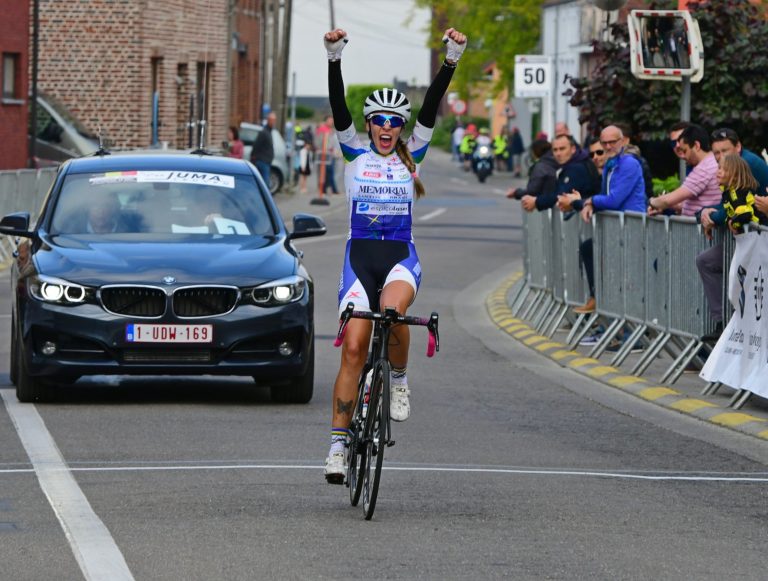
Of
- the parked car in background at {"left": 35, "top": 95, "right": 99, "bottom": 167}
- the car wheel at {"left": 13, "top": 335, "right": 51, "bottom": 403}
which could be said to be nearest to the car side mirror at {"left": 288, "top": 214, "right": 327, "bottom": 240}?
the car wheel at {"left": 13, "top": 335, "right": 51, "bottom": 403}

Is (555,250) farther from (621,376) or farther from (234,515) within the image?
(234,515)

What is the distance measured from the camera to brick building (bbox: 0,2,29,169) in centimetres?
3866

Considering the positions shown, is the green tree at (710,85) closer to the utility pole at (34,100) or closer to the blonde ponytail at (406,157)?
the blonde ponytail at (406,157)

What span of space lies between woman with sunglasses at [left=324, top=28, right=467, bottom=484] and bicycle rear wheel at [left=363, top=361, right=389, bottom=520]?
226mm

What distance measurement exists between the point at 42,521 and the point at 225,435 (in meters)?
3.03

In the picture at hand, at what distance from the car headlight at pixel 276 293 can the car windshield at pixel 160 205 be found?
1.01 metres

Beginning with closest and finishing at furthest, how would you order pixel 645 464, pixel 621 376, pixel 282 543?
pixel 282 543 < pixel 645 464 < pixel 621 376

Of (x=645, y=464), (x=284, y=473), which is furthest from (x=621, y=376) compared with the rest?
(x=284, y=473)

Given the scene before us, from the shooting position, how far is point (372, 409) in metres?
8.83

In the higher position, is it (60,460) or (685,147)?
(685,147)

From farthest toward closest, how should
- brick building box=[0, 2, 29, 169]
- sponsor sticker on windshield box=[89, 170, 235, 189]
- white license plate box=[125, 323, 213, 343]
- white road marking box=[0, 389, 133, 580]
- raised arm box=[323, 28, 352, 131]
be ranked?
brick building box=[0, 2, 29, 169] < sponsor sticker on windshield box=[89, 170, 235, 189] < white license plate box=[125, 323, 213, 343] < raised arm box=[323, 28, 352, 131] < white road marking box=[0, 389, 133, 580]

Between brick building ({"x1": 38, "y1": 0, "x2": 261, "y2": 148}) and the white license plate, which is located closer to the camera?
the white license plate

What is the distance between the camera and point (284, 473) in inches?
392

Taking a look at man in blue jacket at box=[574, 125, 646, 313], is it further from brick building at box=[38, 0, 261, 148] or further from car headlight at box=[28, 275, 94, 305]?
brick building at box=[38, 0, 261, 148]
